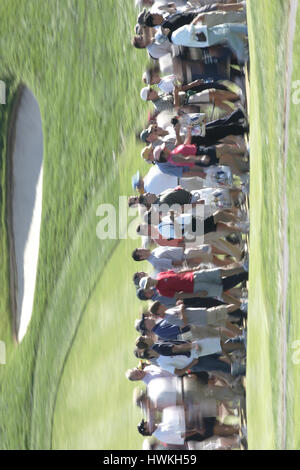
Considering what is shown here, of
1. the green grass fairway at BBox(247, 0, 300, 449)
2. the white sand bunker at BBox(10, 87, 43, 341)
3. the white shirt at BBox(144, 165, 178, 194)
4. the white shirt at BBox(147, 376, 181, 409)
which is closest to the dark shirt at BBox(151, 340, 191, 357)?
the white shirt at BBox(147, 376, 181, 409)

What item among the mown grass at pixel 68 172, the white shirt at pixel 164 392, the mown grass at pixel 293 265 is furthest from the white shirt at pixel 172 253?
the mown grass at pixel 68 172

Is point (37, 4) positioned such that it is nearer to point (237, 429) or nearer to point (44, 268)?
point (44, 268)

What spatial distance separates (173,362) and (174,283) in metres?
1.18

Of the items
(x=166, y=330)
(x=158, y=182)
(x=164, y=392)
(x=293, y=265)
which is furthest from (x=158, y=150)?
(x=293, y=265)

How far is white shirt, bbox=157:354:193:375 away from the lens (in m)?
11.2

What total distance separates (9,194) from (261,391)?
13.2m

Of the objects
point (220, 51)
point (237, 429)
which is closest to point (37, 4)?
point (220, 51)

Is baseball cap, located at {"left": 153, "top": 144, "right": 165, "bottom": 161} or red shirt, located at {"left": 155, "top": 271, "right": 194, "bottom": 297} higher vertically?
baseball cap, located at {"left": 153, "top": 144, "right": 165, "bottom": 161}

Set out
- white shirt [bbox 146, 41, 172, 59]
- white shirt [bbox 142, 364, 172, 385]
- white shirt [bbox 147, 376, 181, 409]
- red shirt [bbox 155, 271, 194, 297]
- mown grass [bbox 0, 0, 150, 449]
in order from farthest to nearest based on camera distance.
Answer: mown grass [bbox 0, 0, 150, 449] → white shirt [bbox 146, 41, 172, 59] → white shirt [bbox 142, 364, 172, 385] → red shirt [bbox 155, 271, 194, 297] → white shirt [bbox 147, 376, 181, 409]

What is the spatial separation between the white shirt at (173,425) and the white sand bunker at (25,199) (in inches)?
380

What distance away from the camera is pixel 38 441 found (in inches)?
696

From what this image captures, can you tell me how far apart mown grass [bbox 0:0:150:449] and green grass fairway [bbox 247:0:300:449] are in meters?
7.34

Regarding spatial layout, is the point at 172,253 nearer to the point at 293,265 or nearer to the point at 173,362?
the point at 173,362

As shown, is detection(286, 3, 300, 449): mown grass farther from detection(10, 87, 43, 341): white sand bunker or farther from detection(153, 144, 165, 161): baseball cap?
detection(10, 87, 43, 341): white sand bunker
